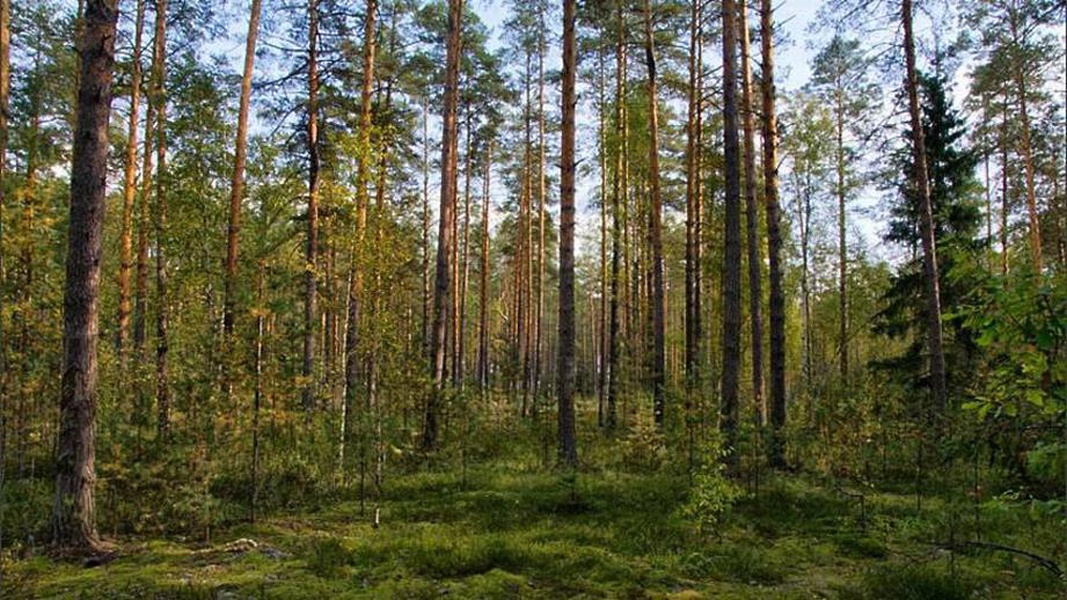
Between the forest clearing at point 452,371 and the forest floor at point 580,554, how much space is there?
0.06 m

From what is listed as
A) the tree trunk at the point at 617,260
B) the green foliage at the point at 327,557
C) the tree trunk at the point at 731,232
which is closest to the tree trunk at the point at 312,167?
the green foliage at the point at 327,557

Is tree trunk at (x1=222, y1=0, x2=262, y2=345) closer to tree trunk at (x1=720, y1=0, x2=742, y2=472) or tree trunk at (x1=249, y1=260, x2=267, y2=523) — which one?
tree trunk at (x1=249, y1=260, x2=267, y2=523)

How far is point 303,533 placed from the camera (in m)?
7.48

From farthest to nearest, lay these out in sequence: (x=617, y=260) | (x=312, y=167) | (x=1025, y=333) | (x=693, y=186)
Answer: (x=617, y=260), (x=693, y=186), (x=312, y=167), (x=1025, y=333)

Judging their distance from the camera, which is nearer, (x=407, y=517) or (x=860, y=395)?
(x=407, y=517)

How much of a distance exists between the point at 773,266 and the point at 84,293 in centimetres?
1102

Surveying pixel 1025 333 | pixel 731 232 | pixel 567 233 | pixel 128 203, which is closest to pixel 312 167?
pixel 128 203

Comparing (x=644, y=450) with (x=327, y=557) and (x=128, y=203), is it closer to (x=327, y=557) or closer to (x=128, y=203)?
(x=327, y=557)

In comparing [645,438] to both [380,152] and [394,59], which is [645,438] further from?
[394,59]

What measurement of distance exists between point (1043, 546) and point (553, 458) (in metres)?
8.02

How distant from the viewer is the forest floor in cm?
537

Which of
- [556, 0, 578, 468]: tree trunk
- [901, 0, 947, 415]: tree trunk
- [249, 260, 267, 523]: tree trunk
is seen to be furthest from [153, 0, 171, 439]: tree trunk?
[901, 0, 947, 415]: tree trunk

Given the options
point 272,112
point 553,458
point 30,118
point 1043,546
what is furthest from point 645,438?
point 30,118

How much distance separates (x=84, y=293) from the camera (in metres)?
6.44
